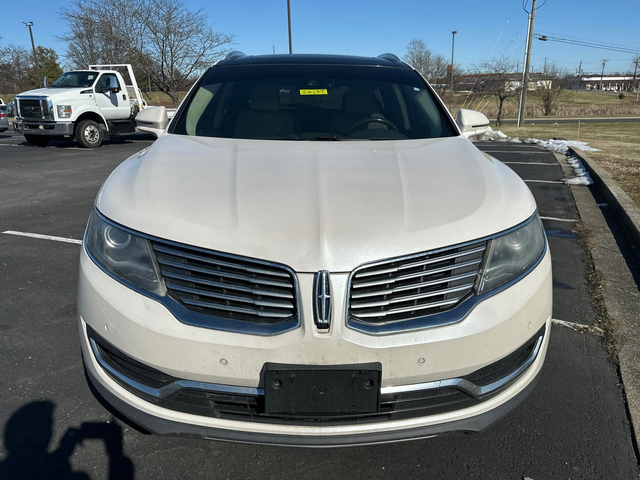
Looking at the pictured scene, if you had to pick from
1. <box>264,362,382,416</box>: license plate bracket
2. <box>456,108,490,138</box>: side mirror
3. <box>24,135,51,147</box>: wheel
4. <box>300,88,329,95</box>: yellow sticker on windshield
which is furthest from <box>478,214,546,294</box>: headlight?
<box>24,135,51,147</box>: wheel

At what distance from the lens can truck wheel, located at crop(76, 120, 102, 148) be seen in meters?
14.3

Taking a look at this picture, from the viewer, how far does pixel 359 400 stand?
5.42 feet

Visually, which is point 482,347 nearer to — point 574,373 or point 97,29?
point 574,373

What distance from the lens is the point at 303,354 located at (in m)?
1.63

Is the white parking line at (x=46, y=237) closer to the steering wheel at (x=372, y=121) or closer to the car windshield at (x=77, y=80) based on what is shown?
the steering wheel at (x=372, y=121)

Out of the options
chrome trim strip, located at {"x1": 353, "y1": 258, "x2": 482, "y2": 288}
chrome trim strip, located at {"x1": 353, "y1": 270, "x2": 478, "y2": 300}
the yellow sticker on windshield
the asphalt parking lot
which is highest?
the yellow sticker on windshield

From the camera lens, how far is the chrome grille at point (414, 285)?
5.56 feet

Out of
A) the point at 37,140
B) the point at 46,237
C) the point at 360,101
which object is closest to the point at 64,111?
the point at 37,140

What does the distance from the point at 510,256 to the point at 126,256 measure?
1419 millimetres

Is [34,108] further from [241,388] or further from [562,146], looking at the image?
[241,388]

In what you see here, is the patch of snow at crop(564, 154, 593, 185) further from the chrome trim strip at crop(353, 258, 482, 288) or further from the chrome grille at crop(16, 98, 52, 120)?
the chrome grille at crop(16, 98, 52, 120)

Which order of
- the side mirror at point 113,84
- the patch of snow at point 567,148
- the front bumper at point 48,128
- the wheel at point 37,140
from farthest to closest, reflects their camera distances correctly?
the wheel at point 37,140 → the side mirror at point 113,84 → the front bumper at point 48,128 → the patch of snow at point 567,148

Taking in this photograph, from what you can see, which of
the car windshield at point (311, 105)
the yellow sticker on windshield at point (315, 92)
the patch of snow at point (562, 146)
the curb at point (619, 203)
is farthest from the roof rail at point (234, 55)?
the patch of snow at point (562, 146)

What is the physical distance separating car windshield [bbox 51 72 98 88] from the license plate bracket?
49.8ft
